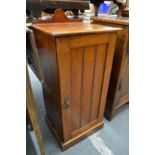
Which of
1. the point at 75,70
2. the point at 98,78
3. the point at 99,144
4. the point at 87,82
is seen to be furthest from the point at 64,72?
the point at 99,144

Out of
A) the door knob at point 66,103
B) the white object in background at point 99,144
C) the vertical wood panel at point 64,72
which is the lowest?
the white object in background at point 99,144

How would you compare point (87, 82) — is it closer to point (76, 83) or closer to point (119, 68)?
point (76, 83)

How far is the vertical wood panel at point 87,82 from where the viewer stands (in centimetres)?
99

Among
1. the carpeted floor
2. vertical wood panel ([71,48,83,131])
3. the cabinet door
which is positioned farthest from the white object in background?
vertical wood panel ([71,48,83,131])

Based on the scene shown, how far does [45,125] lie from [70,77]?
84cm

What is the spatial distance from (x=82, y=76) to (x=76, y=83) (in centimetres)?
7

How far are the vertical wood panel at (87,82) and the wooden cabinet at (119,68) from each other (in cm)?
38

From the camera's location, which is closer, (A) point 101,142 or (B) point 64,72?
(B) point 64,72
